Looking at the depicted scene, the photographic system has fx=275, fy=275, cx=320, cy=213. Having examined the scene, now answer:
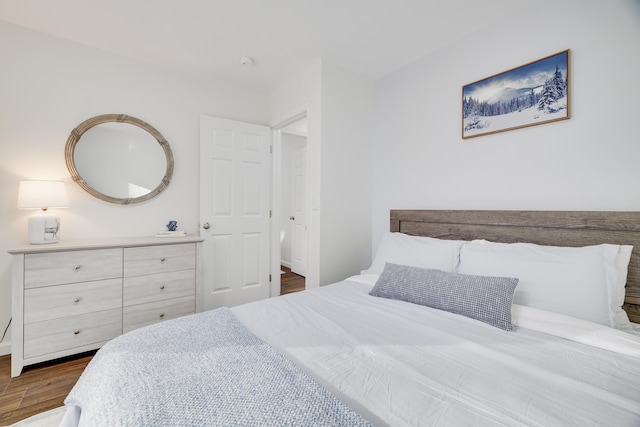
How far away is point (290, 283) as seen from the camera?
4098mm

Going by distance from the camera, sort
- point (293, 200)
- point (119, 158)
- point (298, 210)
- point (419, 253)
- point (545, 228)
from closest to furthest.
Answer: point (545, 228) → point (419, 253) → point (119, 158) → point (298, 210) → point (293, 200)

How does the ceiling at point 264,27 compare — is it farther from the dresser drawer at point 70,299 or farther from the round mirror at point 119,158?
the dresser drawer at point 70,299

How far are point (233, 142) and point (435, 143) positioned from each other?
204 cm

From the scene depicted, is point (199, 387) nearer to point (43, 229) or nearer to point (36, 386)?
point (36, 386)

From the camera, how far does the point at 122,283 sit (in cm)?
214

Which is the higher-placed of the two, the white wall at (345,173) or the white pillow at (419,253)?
the white wall at (345,173)

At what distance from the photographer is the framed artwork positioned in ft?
5.51

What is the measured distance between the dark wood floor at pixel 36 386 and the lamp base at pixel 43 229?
0.88 m

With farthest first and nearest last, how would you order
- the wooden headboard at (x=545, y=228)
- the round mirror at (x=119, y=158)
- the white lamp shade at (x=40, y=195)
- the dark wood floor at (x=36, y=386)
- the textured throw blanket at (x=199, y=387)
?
the round mirror at (x=119, y=158), the white lamp shade at (x=40, y=195), the dark wood floor at (x=36, y=386), the wooden headboard at (x=545, y=228), the textured throw blanket at (x=199, y=387)

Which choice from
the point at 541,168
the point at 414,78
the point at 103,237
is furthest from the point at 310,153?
the point at 103,237

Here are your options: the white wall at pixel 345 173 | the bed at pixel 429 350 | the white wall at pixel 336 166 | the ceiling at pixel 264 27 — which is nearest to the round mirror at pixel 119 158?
the ceiling at pixel 264 27

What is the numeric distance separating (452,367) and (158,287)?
7.34ft

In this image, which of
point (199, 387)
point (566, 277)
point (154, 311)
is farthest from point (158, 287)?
point (566, 277)

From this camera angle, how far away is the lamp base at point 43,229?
2014 mm
